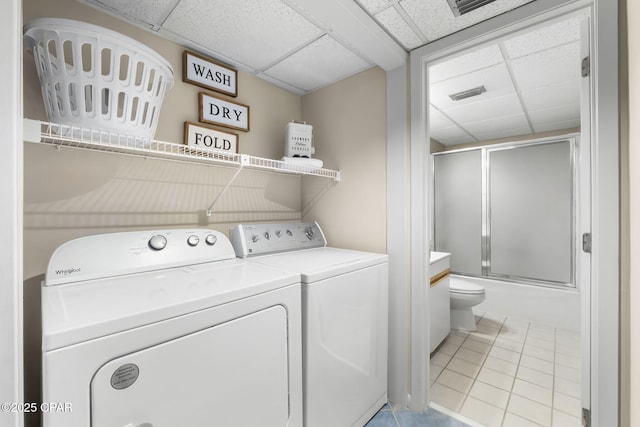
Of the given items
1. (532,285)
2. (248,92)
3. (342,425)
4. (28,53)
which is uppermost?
(248,92)

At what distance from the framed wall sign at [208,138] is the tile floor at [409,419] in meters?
1.73

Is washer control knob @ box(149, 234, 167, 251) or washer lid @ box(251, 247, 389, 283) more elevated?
washer control knob @ box(149, 234, 167, 251)

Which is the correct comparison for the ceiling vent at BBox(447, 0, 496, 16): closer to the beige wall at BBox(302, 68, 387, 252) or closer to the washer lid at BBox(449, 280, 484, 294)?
the beige wall at BBox(302, 68, 387, 252)

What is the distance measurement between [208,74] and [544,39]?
1.92 metres

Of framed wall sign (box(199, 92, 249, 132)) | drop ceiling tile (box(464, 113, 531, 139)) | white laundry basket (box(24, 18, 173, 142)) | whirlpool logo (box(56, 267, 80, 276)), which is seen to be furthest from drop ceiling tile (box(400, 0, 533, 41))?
drop ceiling tile (box(464, 113, 531, 139))

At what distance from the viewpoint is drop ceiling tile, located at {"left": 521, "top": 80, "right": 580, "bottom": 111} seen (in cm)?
218

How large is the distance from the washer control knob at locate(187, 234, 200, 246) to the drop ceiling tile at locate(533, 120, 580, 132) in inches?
147

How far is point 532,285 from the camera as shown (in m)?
3.09

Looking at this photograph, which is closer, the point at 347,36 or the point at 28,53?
the point at 28,53

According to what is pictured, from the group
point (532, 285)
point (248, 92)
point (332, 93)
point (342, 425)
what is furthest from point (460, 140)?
point (342, 425)

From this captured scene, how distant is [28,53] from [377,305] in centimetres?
193

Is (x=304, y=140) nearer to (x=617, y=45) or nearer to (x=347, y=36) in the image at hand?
(x=347, y=36)

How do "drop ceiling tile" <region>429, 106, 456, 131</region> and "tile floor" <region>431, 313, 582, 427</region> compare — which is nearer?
"tile floor" <region>431, 313, 582, 427</region>

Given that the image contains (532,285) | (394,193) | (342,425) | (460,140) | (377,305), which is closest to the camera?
(342,425)
